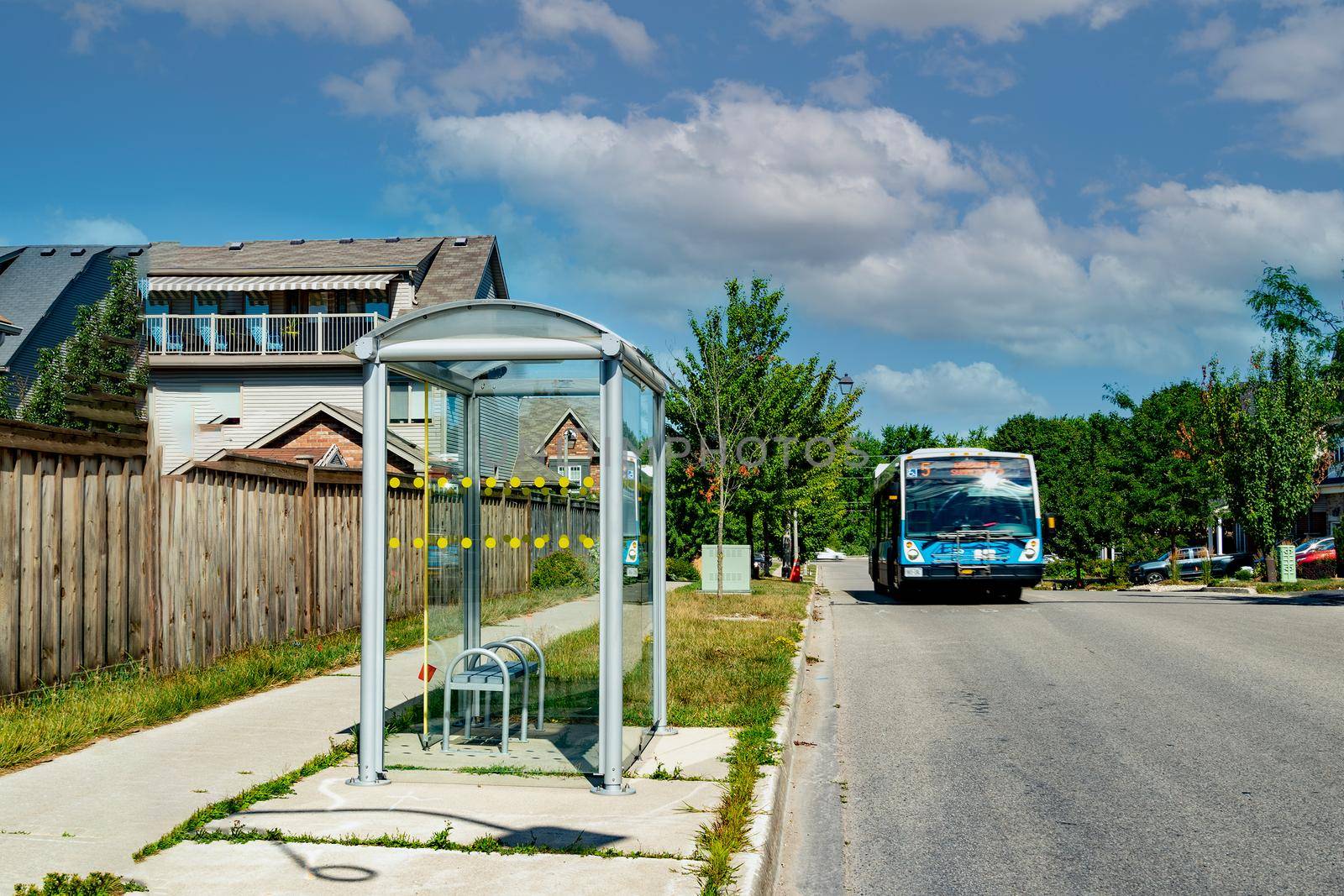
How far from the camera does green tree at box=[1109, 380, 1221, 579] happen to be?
36.8 m

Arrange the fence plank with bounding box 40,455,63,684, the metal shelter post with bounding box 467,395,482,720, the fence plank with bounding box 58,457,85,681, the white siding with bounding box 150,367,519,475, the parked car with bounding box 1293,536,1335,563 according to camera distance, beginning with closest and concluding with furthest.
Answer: the metal shelter post with bounding box 467,395,482,720
the fence plank with bounding box 40,455,63,684
the fence plank with bounding box 58,457,85,681
the white siding with bounding box 150,367,519,475
the parked car with bounding box 1293,536,1335,563

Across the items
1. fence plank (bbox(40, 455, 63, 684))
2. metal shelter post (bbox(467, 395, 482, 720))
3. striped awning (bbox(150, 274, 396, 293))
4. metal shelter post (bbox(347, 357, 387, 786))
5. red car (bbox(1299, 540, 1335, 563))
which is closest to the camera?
metal shelter post (bbox(347, 357, 387, 786))

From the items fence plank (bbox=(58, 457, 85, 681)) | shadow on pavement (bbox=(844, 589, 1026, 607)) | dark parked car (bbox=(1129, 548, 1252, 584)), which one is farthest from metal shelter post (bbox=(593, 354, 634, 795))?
dark parked car (bbox=(1129, 548, 1252, 584))

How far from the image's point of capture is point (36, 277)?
37562mm

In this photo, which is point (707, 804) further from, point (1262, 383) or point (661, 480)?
point (1262, 383)

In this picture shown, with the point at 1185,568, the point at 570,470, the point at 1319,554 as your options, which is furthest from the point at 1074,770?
the point at 1319,554

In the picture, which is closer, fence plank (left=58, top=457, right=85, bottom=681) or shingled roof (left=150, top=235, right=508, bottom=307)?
fence plank (left=58, top=457, right=85, bottom=681)

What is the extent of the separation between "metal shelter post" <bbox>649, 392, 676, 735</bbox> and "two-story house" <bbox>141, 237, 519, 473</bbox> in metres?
25.5

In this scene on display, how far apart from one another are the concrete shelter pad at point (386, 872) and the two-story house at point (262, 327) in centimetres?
2829

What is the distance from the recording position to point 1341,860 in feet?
17.1

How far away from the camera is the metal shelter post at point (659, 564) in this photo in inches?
300

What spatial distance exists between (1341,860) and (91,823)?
5724 mm

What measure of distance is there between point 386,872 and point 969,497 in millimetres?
19685

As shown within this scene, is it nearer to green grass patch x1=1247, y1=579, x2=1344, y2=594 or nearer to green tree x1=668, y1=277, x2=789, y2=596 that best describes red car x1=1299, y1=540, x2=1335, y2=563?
green grass patch x1=1247, y1=579, x2=1344, y2=594
